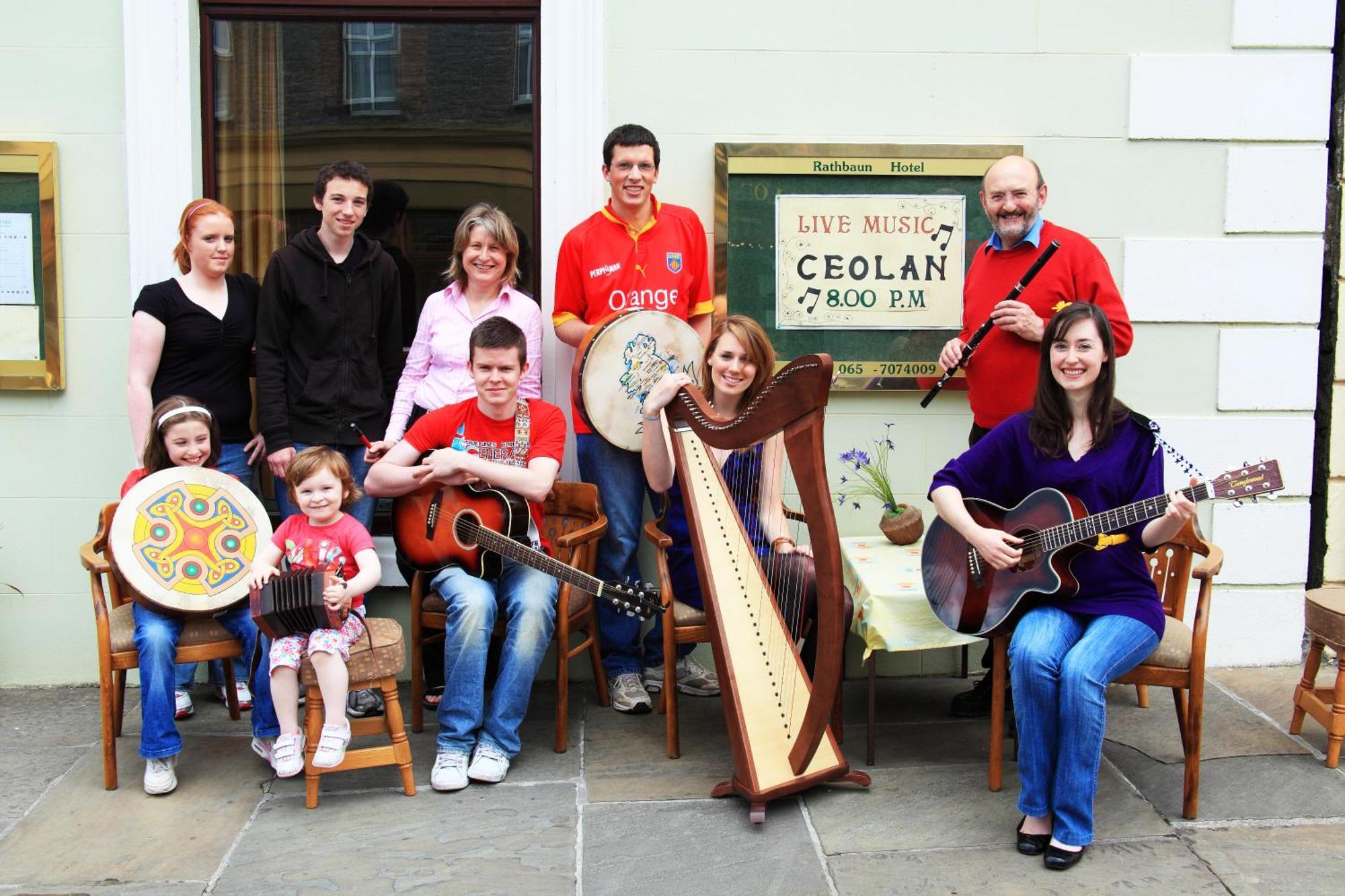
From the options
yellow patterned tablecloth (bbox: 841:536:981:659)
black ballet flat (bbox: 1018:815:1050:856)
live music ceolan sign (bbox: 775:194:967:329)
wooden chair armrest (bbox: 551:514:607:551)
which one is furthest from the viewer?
live music ceolan sign (bbox: 775:194:967:329)

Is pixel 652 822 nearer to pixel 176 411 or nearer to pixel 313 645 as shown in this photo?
pixel 313 645

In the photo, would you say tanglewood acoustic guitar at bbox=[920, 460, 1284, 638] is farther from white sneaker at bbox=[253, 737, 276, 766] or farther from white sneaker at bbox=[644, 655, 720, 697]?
white sneaker at bbox=[253, 737, 276, 766]

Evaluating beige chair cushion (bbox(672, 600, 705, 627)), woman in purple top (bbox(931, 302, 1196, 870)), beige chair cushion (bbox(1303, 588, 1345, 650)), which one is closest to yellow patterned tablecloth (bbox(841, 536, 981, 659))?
woman in purple top (bbox(931, 302, 1196, 870))

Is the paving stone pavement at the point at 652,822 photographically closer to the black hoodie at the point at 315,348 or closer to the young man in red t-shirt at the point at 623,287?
the young man in red t-shirt at the point at 623,287

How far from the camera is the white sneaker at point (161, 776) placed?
355 cm

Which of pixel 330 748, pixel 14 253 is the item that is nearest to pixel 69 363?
pixel 14 253

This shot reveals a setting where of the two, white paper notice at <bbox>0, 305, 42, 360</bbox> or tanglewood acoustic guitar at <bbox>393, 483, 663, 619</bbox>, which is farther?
white paper notice at <bbox>0, 305, 42, 360</bbox>

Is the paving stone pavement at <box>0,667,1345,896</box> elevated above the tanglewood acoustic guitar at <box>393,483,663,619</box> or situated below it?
below

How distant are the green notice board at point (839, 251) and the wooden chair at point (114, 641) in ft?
6.65

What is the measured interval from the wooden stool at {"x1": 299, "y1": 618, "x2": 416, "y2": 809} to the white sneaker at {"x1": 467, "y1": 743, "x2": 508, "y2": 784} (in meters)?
0.18

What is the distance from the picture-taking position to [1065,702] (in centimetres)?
312

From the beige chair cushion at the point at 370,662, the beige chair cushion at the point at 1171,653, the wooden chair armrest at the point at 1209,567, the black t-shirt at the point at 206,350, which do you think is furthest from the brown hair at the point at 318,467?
the wooden chair armrest at the point at 1209,567

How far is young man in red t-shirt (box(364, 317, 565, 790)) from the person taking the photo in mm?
3625

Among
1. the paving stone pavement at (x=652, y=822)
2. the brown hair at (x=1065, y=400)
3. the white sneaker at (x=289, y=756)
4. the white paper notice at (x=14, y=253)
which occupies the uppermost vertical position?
the white paper notice at (x=14, y=253)
